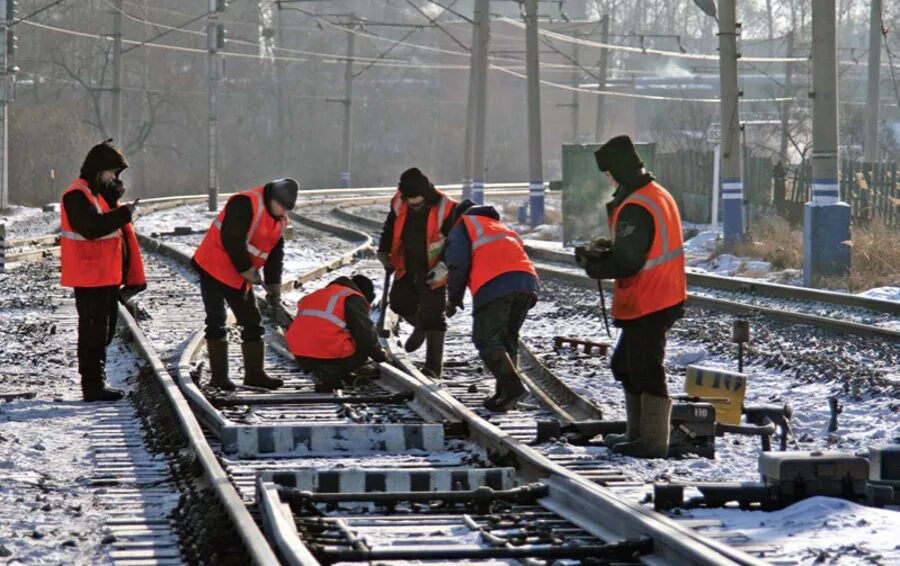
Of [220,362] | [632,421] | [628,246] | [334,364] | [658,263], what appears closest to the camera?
[628,246]

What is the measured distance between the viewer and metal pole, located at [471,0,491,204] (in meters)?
41.0

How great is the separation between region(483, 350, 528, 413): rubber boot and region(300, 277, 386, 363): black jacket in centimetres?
106

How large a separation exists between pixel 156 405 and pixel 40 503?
298 centimetres

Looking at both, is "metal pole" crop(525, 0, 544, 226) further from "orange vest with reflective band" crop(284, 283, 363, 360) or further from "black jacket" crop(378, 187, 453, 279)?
"orange vest with reflective band" crop(284, 283, 363, 360)

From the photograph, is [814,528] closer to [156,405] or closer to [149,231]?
[156,405]

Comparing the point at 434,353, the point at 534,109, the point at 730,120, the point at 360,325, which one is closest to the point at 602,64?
the point at 534,109

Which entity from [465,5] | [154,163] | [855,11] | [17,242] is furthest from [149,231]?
[855,11]

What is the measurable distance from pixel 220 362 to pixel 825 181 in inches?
471

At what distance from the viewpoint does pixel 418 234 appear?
457 inches

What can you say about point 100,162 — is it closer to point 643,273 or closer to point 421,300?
point 421,300

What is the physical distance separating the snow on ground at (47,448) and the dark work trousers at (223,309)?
109cm

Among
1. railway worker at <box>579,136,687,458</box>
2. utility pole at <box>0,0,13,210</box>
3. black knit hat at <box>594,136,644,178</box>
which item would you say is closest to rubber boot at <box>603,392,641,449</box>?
railway worker at <box>579,136,687,458</box>

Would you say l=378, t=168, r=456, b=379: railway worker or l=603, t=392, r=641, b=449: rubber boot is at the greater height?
l=378, t=168, r=456, b=379: railway worker

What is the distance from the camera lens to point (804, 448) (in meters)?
9.20
